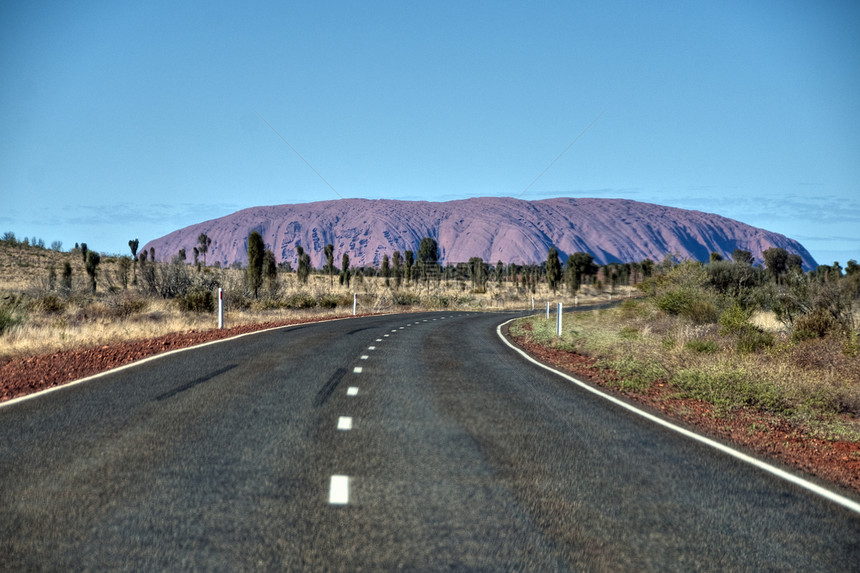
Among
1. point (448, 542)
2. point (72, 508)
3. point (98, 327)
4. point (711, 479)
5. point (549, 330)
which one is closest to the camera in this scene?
point (448, 542)

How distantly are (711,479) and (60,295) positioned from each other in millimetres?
30261

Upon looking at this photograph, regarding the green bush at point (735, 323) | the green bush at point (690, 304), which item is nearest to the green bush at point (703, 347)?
the green bush at point (735, 323)

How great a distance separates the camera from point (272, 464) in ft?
18.4

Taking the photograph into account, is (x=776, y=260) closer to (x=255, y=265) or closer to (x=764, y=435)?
(x=255, y=265)

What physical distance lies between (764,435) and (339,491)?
5230 mm

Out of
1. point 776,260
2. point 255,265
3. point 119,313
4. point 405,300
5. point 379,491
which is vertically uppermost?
point 776,260

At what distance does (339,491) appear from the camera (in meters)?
4.88

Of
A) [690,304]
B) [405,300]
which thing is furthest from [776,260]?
[690,304]

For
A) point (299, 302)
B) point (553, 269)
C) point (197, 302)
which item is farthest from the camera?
point (553, 269)

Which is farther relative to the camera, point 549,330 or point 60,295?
point 60,295

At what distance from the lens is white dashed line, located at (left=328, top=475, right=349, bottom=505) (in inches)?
184

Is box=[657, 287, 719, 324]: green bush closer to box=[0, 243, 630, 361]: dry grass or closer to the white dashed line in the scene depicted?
box=[0, 243, 630, 361]: dry grass

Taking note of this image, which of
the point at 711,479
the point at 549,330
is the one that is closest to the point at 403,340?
the point at 549,330

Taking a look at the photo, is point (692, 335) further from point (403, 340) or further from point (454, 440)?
point (454, 440)
